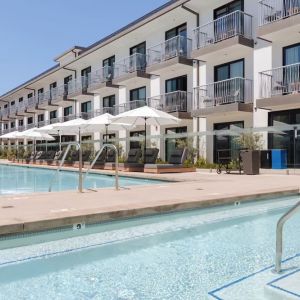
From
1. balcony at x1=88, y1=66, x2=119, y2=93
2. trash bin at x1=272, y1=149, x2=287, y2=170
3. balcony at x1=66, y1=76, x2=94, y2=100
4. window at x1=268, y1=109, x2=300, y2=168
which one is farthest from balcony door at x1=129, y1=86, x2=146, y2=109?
trash bin at x1=272, y1=149, x2=287, y2=170

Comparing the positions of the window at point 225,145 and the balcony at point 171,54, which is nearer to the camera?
the window at point 225,145

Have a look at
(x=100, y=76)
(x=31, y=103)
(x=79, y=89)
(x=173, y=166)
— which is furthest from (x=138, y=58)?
(x=31, y=103)

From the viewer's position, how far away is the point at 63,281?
3.96 m

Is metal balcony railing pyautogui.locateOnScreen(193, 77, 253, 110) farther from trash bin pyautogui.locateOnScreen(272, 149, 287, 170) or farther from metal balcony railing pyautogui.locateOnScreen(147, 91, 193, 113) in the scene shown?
trash bin pyautogui.locateOnScreen(272, 149, 287, 170)

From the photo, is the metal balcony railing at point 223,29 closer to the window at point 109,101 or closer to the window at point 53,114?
the window at point 109,101

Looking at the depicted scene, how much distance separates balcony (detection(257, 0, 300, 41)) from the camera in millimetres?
15656

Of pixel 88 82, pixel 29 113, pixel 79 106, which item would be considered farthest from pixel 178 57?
pixel 29 113

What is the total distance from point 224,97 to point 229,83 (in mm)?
727

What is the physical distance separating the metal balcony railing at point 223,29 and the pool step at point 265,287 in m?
16.0

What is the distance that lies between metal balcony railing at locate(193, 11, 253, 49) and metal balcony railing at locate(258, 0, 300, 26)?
2.85 feet

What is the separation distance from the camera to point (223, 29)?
19.3 m

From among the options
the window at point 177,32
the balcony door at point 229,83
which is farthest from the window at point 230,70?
the window at point 177,32

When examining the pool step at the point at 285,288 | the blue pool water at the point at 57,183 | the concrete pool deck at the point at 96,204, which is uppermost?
the concrete pool deck at the point at 96,204

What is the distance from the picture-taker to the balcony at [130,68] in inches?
973
